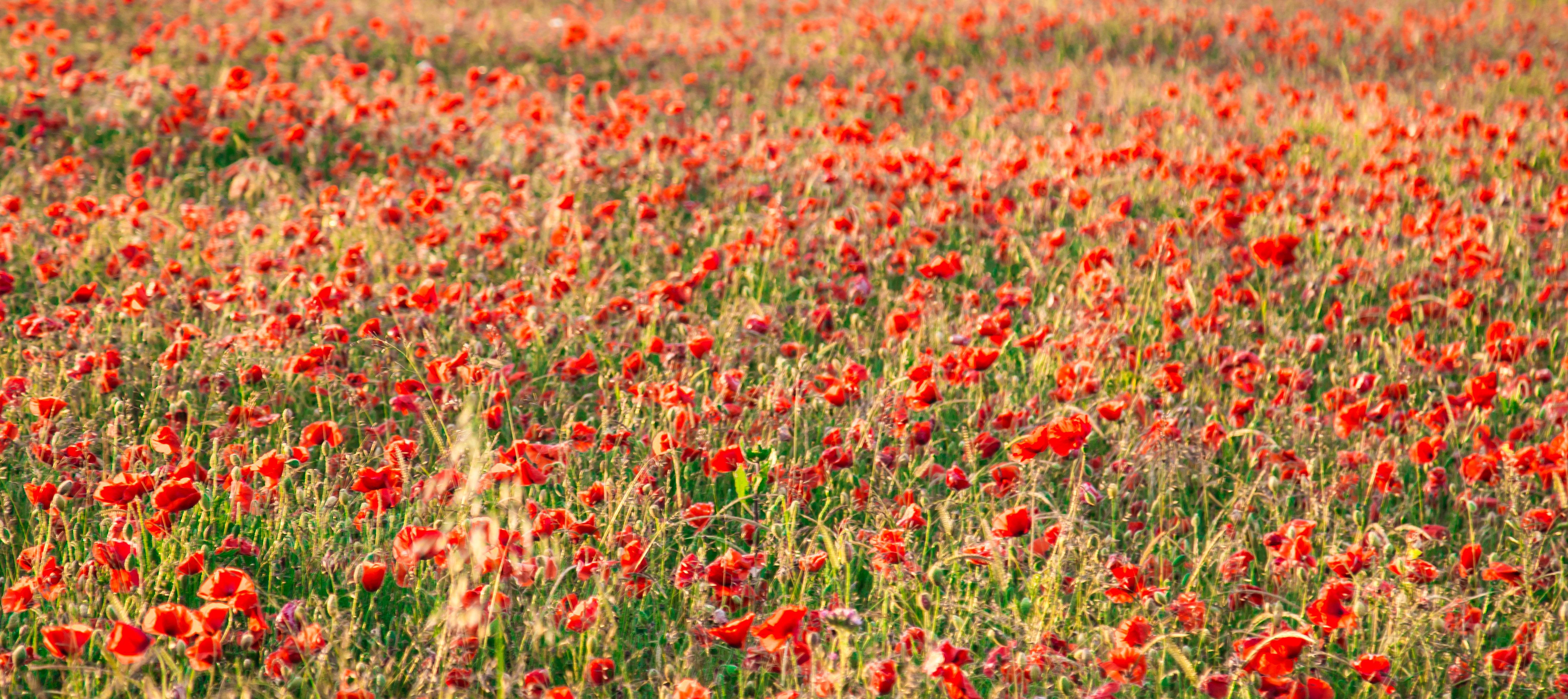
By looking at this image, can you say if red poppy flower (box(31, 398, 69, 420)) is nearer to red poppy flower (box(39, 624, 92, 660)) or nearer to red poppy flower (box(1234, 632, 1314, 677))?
red poppy flower (box(39, 624, 92, 660))

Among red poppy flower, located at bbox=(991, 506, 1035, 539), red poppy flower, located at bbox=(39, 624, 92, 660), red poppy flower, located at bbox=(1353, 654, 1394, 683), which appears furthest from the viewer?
red poppy flower, located at bbox=(991, 506, 1035, 539)

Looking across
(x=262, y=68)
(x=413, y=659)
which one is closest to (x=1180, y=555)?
(x=413, y=659)

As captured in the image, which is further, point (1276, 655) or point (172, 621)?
point (1276, 655)

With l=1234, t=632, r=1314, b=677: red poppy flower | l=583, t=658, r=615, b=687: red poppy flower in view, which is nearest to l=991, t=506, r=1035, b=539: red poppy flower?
l=1234, t=632, r=1314, b=677: red poppy flower

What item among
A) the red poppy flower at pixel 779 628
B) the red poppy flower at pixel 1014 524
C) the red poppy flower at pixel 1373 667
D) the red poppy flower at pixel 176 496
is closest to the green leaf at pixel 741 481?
the red poppy flower at pixel 1014 524

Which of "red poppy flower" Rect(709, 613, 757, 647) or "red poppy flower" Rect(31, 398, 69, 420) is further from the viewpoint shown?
"red poppy flower" Rect(31, 398, 69, 420)

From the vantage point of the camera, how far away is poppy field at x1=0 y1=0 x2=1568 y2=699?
5.92 feet

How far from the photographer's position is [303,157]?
4852mm

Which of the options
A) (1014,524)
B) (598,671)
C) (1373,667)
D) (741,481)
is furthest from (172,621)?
(1373,667)

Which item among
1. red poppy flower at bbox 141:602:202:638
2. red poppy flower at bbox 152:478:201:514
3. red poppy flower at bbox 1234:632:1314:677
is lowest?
red poppy flower at bbox 1234:632:1314:677

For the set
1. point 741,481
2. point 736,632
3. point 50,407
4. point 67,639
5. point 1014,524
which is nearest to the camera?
point 67,639

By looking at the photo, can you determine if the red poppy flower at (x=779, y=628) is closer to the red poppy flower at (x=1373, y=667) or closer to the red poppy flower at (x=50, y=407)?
the red poppy flower at (x=1373, y=667)

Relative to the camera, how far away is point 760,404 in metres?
2.56

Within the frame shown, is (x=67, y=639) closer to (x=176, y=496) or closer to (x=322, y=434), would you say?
(x=176, y=496)
